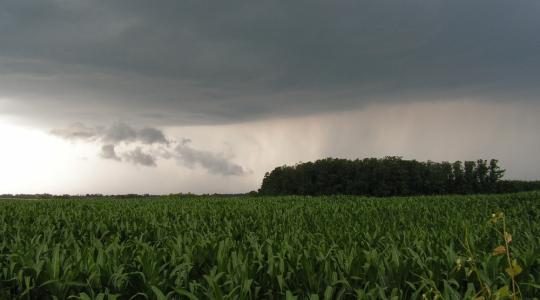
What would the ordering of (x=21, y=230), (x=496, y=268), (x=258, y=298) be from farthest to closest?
(x=21, y=230) → (x=496, y=268) → (x=258, y=298)

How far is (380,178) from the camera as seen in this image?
130ft

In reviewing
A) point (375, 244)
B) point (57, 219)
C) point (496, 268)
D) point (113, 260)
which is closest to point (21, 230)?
point (57, 219)

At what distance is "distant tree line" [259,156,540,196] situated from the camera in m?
39.5

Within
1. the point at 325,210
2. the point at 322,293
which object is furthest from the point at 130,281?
the point at 325,210

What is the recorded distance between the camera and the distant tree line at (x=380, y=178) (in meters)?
39.5

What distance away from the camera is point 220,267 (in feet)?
14.0

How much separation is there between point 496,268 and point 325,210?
9091mm

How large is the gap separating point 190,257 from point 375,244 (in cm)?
262

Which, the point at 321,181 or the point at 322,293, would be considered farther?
the point at 321,181

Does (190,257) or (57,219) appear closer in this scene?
(190,257)

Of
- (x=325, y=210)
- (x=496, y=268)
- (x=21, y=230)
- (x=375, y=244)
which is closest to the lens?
(x=496, y=268)

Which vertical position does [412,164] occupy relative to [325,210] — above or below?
above

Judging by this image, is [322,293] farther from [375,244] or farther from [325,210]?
[325,210]

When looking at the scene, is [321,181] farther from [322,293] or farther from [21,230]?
[322,293]
